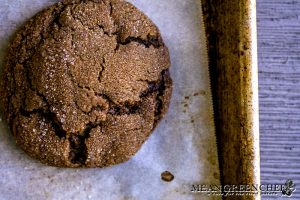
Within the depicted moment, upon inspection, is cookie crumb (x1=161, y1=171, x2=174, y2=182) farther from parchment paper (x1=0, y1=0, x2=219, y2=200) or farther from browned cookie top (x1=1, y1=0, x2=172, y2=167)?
browned cookie top (x1=1, y1=0, x2=172, y2=167)

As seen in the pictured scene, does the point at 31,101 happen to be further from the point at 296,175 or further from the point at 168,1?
the point at 296,175

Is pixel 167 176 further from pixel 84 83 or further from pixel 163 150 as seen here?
pixel 84 83

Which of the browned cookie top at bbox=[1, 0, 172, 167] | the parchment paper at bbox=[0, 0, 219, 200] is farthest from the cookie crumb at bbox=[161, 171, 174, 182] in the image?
the browned cookie top at bbox=[1, 0, 172, 167]

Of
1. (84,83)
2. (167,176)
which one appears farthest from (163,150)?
(84,83)

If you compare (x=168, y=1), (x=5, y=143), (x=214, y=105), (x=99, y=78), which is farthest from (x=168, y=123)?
(x=5, y=143)

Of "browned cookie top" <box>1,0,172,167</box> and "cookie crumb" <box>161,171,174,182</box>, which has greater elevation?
"browned cookie top" <box>1,0,172,167</box>

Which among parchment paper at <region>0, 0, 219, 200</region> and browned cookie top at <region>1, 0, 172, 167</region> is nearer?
browned cookie top at <region>1, 0, 172, 167</region>

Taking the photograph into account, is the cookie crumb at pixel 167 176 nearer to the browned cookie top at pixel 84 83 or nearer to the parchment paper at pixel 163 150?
the parchment paper at pixel 163 150

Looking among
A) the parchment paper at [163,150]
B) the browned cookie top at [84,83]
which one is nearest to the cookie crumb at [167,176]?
the parchment paper at [163,150]
